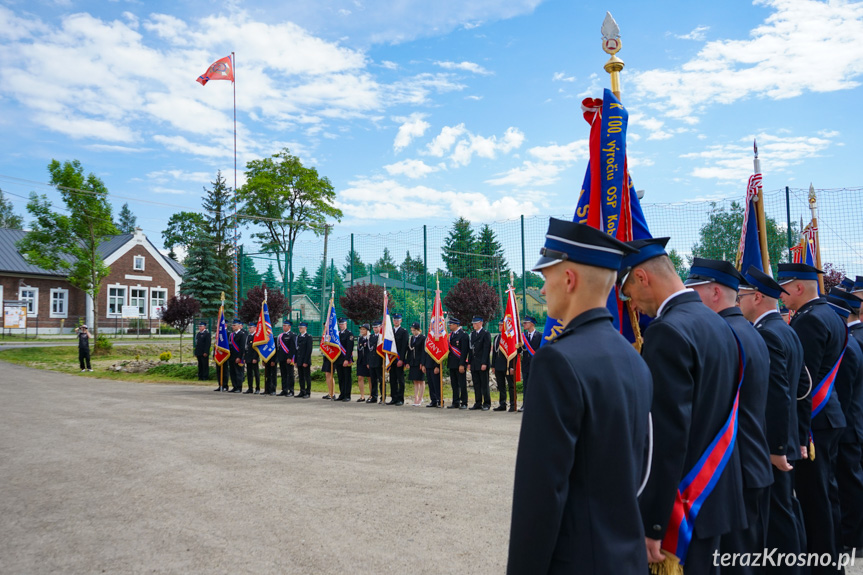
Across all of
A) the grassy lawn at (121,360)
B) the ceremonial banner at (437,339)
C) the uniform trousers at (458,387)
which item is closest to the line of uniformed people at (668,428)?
the uniform trousers at (458,387)

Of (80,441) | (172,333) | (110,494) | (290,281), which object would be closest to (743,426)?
(110,494)

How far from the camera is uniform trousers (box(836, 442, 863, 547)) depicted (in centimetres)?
491

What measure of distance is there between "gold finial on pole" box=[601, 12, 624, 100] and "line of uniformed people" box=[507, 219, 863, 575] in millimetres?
1507

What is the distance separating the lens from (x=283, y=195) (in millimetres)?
38312

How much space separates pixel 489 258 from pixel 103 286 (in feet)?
141

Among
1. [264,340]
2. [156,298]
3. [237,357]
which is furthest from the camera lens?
[156,298]

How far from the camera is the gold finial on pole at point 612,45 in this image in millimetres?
4176

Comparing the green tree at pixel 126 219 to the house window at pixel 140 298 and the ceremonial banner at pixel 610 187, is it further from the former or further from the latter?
the ceremonial banner at pixel 610 187

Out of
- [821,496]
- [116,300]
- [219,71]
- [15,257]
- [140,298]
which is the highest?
[219,71]

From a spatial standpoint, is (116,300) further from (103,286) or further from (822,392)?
(822,392)

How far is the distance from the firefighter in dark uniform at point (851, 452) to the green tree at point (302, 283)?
2077 cm

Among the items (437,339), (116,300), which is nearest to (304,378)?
(437,339)

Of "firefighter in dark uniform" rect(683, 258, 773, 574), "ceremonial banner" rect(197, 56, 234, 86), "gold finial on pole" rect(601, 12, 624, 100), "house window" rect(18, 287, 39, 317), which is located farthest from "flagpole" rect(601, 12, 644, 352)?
"house window" rect(18, 287, 39, 317)

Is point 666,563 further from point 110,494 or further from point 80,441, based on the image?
point 80,441
